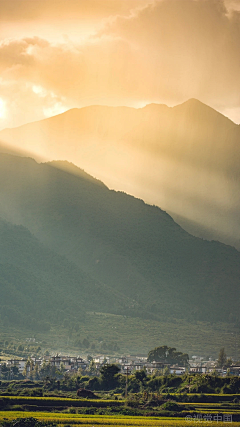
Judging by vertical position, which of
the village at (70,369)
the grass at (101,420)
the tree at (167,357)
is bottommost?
the grass at (101,420)

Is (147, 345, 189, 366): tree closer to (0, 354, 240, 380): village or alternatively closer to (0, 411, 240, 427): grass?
(0, 354, 240, 380): village

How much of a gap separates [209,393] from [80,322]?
116904 mm

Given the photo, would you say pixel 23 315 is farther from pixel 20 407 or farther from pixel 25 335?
pixel 20 407

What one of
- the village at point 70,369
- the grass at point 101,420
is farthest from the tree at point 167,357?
the grass at point 101,420

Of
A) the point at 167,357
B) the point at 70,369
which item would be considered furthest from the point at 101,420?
the point at 167,357

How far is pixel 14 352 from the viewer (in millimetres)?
140500

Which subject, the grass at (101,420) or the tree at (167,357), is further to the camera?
the tree at (167,357)

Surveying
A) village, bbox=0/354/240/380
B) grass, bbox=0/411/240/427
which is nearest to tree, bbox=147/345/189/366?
village, bbox=0/354/240/380

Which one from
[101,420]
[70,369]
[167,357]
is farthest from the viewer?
[167,357]

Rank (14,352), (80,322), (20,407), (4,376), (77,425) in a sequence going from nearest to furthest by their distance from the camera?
(77,425)
(20,407)
(4,376)
(14,352)
(80,322)

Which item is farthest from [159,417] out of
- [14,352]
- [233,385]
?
[14,352]

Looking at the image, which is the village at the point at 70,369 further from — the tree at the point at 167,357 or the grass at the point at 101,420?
the grass at the point at 101,420

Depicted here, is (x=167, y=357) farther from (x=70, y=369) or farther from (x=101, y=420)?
(x=101, y=420)

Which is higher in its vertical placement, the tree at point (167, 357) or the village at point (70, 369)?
the tree at point (167, 357)
